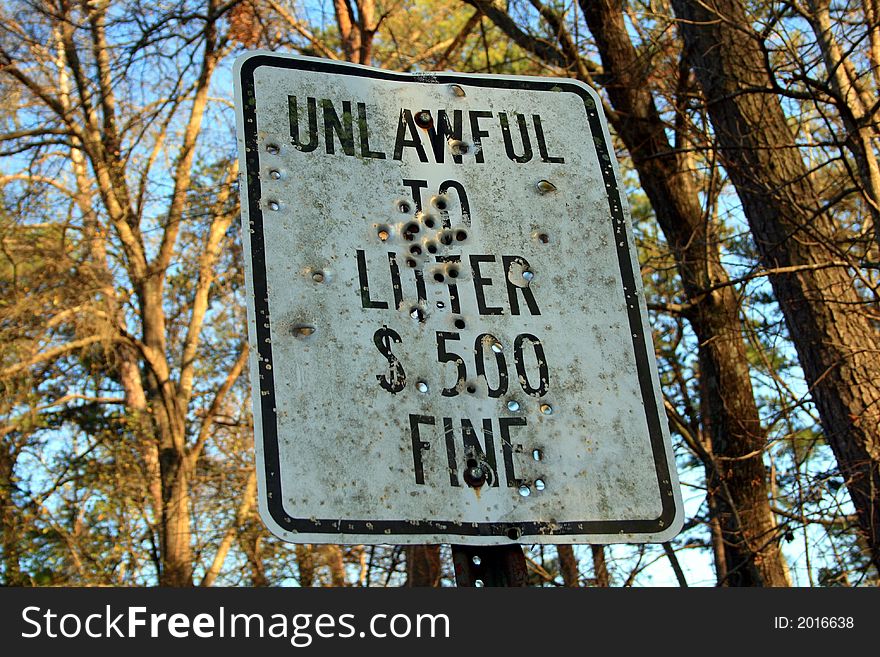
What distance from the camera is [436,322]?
5.57 feet

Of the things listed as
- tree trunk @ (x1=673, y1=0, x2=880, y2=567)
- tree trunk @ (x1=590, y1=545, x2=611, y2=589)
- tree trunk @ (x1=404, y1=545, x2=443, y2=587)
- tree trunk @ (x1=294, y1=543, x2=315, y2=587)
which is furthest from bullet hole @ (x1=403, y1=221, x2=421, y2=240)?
tree trunk @ (x1=294, y1=543, x2=315, y2=587)

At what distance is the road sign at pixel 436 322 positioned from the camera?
5.15ft

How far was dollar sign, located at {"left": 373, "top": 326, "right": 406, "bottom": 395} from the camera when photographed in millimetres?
1629

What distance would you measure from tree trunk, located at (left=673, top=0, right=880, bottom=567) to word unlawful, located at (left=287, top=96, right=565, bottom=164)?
115 inches

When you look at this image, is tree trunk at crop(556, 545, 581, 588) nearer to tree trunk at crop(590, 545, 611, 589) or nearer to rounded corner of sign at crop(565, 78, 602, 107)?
tree trunk at crop(590, 545, 611, 589)

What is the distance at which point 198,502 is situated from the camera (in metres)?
13.7

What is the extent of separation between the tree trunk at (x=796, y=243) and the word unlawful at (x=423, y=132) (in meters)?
2.92

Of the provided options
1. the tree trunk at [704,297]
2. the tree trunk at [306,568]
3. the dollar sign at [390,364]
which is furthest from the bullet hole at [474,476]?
the tree trunk at [306,568]

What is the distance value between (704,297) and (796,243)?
184 cm

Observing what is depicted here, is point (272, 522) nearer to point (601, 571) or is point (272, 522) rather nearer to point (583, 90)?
point (583, 90)

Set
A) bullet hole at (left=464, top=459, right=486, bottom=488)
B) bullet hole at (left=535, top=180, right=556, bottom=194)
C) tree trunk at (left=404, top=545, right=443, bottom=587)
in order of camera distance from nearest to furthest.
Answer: bullet hole at (left=464, top=459, right=486, bottom=488) < bullet hole at (left=535, top=180, right=556, bottom=194) < tree trunk at (left=404, top=545, right=443, bottom=587)

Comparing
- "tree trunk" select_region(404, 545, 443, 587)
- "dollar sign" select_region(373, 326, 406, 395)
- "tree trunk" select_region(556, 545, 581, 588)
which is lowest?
"dollar sign" select_region(373, 326, 406, 395)

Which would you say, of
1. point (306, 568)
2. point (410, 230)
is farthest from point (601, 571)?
point (410, 230)

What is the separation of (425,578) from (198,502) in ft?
20.9
